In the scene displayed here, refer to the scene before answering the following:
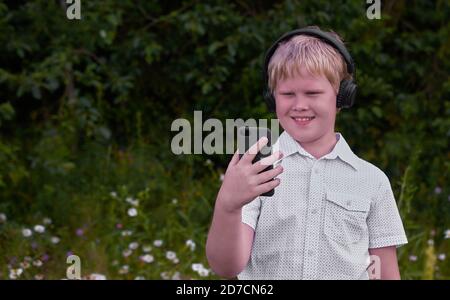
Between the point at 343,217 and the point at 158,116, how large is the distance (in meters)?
4.07

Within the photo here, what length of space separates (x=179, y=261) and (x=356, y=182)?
97.6 inches

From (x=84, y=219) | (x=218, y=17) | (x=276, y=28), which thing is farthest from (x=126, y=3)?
(x=84, y=219)

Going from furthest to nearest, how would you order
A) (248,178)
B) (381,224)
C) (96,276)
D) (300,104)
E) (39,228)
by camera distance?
(39,228) < (96,276) < (381,224) < (300,104) < (248,178)

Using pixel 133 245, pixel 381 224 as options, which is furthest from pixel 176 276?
pixel 381 224

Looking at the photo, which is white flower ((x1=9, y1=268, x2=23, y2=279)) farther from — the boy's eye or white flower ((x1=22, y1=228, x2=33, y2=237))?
the boy's eye

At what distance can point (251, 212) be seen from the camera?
71.2 inches

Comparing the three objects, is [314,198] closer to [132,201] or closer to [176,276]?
[176,276]

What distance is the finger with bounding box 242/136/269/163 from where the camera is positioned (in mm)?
1572

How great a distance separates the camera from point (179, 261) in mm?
4254

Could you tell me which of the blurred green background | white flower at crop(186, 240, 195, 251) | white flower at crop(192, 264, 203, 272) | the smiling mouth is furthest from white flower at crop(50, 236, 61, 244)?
the smiling mouth

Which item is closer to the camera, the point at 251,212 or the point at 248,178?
the point at 248,178

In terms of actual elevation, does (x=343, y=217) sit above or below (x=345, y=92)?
below

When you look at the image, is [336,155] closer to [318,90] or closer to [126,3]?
[318,90]
